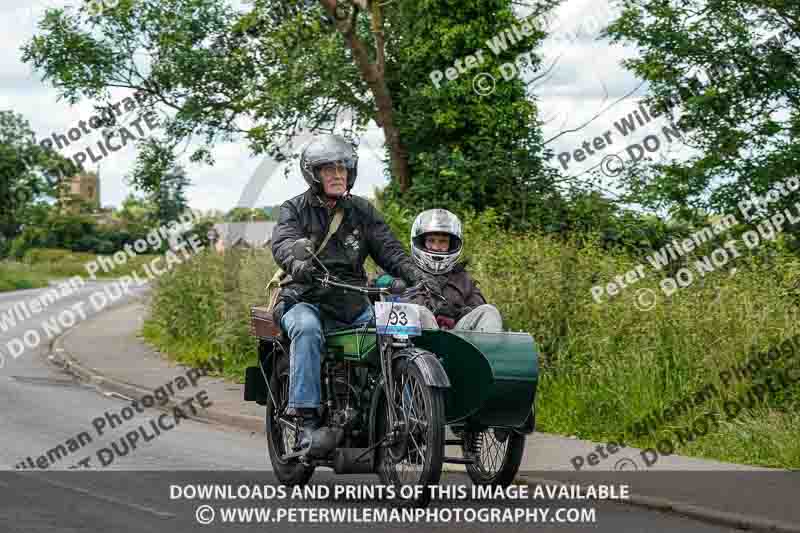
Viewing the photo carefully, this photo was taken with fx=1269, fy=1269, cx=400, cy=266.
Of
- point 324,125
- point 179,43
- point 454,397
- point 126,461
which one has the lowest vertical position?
point 126,461

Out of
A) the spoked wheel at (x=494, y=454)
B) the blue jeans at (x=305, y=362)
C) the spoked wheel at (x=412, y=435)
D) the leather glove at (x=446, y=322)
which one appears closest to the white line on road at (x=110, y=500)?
the blue jeans at (x=305, y=362)

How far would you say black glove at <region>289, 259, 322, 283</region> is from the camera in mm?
8164

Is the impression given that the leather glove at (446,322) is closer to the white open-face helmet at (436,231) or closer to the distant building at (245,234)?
the white open-face helmet at (436,231)

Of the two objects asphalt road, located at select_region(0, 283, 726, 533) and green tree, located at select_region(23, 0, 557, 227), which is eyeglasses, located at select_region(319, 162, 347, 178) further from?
green tree, located at select_region(23, 0, 557, 227)

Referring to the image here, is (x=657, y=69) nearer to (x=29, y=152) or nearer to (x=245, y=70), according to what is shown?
(x=245, y=70)

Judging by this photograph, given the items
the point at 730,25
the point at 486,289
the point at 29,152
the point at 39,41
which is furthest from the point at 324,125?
the point at 29,152

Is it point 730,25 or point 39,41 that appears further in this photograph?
point 39,41

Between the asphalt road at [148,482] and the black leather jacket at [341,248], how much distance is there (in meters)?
1.34

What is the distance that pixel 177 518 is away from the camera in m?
7.93

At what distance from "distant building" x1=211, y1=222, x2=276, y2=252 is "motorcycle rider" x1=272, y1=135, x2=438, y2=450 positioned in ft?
43.0

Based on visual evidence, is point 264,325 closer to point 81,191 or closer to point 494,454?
point 494,454

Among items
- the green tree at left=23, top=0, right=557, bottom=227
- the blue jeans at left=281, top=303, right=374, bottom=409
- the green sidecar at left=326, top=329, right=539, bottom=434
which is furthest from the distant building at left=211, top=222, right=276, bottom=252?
the green sidecar at left=326, top=329, right=539, bottom=434

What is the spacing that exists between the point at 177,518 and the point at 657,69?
1674 centimetres

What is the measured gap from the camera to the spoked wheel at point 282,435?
9.04 meters
